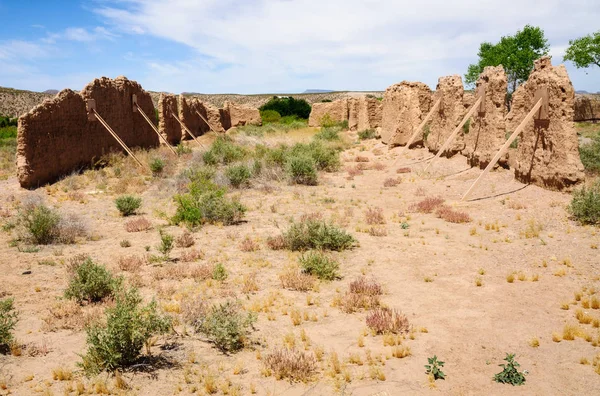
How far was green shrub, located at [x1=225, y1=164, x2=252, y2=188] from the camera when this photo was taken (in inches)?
571

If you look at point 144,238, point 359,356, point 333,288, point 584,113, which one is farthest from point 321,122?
point 359,356

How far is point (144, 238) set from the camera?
9617 millimetres

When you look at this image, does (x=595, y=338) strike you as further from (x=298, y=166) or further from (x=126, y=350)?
(x=298, y=166)

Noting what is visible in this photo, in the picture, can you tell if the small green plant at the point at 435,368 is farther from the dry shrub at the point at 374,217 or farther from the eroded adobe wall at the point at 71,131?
the eroded adobe wall at the point at 71,131

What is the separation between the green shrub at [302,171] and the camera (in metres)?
15.1

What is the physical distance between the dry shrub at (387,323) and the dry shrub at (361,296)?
48 cm

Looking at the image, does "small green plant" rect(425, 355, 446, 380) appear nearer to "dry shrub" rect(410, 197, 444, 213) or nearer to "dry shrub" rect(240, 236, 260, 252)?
"dry shrub" rect(240, 236, 260, 252)

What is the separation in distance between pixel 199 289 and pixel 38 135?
930 centimetres

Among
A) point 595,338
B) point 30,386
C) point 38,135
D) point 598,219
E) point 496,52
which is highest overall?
point 496,52

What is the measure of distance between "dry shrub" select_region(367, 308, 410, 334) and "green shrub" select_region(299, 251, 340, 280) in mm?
1661

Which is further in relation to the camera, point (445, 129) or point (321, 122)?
point (321, 122)

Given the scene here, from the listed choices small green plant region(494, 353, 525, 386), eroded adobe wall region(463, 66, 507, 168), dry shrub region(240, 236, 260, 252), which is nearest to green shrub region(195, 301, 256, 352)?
small green plant region(494, 353, 525, 386)

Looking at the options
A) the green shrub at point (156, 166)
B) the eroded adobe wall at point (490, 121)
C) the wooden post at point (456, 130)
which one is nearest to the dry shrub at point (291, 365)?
the eroded adobe wall at point (490, 121)

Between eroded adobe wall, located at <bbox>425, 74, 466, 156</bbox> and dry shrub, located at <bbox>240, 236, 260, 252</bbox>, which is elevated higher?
eroded adobe wall, located at <bbox>425, 74, 466, 156</bbox>
